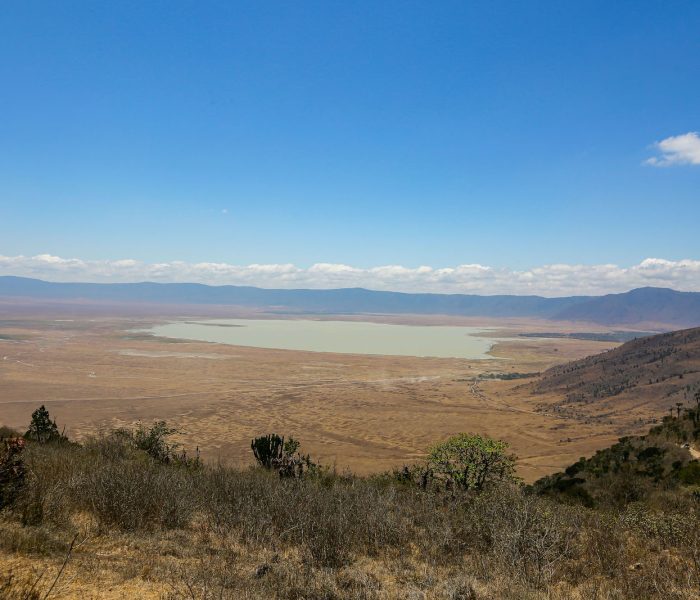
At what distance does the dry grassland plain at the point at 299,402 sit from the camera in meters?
39.5

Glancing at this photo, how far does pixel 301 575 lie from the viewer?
600cm

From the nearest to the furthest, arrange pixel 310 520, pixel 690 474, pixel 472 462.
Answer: pixel 310 520, pixel 690 474, pixel 472 462

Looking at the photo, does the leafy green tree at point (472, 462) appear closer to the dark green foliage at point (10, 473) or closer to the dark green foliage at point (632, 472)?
the dark green foliage at point (632, 472)

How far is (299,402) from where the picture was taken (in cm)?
5706

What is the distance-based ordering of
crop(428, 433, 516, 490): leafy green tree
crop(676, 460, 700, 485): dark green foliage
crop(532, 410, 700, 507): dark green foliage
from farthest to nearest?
1. crop(428, 433, 516, 490): leafy green tree
2. crop(676, 460, 700, 485): dark green foliage
3. crop(532, 410, 700, 507): dark green foliage

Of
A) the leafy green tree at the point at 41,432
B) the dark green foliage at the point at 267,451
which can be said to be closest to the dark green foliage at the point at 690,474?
the dark green foliage at the point at 267,451

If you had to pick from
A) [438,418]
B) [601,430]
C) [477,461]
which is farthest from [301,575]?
[601,430]

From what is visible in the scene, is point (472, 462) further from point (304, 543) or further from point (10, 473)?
point (10, 473)

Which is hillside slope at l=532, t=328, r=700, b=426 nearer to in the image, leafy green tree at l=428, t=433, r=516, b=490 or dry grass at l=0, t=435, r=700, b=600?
leafy green tree at l=428, t=433, r=516, b=490

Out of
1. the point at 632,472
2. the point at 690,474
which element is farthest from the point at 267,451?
the point at 690,474

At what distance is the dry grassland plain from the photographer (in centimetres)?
3950

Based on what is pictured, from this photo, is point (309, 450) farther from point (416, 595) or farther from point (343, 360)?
point (343, 360)

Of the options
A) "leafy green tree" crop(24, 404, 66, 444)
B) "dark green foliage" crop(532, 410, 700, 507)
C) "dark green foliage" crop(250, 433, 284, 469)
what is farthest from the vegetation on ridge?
"leafy green tree" crop(24, 404, 66, 444)

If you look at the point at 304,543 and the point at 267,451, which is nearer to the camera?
the point at 304,543
